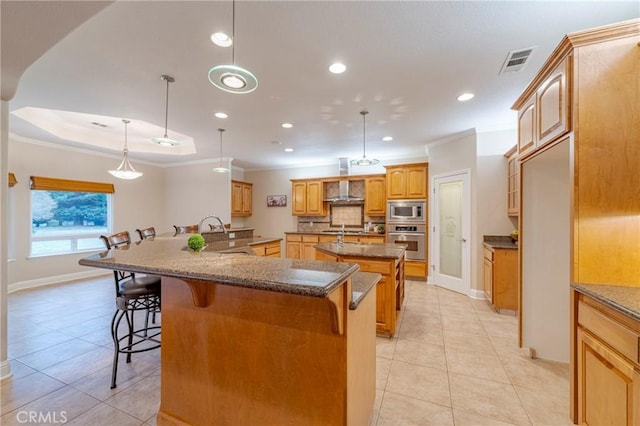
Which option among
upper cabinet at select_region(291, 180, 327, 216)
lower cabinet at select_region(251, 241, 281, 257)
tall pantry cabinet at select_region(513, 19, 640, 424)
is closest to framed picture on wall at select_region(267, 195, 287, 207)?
upper cabinet at select_region(291, 180, 327, 216)

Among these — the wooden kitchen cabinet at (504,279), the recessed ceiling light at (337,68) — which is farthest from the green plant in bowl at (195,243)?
the wooden kitchen cabinet at (504,279)

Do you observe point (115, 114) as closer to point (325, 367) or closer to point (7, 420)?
point (7, 420)

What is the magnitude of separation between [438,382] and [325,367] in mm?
1457

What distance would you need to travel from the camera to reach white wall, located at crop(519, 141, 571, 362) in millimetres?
2309

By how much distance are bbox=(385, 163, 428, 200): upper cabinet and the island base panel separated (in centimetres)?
424

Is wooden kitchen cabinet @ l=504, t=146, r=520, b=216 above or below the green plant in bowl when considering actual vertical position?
above

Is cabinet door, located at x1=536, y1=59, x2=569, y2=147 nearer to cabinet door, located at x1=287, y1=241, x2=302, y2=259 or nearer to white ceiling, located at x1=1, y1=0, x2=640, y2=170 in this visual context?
white ceiling, located at x1=1, y1=0, x2=640, y2=170

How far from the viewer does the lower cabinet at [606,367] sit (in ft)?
3.88

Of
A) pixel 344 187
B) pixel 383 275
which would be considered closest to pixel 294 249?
pixel 344 187

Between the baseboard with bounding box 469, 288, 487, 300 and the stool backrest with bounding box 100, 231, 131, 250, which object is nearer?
the stool backrest with bounding box 100, 231, 131, 250

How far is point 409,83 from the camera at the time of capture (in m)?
2.82

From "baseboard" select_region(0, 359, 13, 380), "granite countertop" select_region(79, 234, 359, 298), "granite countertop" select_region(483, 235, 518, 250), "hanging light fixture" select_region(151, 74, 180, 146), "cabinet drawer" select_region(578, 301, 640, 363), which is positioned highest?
"hanging light fixture" select_region(151, 74, 180, 146)

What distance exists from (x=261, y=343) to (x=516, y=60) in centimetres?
319

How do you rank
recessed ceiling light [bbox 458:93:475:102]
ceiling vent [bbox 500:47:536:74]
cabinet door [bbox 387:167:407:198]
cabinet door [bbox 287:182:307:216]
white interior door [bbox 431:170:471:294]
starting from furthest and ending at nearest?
1. cabinet door [bbox 287:182:307:216]
2. cabinet door [bbox 387:167:407:198]
3. white interior door [bbox 431:170:471:294]
4. recessed ceiling light [bbox 458:93:475:102]
5. ceiling vent [bbox 500:47:536:74]
